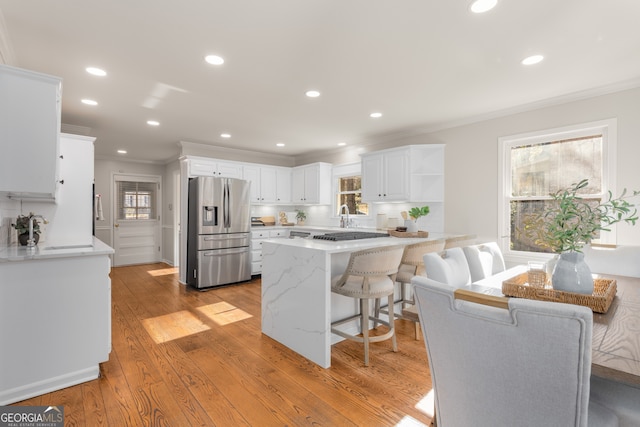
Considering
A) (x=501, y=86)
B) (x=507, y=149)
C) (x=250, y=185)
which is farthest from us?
(x=250, y=185)

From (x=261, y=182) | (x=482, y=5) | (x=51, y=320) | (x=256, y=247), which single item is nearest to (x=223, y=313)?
(x=51, y=320)

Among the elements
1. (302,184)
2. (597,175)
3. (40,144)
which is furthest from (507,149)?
(40,144)

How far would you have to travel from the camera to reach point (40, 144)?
2.06 metres

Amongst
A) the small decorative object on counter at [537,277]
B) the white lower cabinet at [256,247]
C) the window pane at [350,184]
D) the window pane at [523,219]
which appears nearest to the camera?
the small decorative object on counter at [537,277]

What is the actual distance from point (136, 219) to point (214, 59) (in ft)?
19.9

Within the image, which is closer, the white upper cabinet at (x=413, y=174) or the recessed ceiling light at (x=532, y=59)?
the recessed ceiling light at (x=532, y=59)

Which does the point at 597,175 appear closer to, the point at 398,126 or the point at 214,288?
the point at 398,126

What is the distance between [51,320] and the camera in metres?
2.07

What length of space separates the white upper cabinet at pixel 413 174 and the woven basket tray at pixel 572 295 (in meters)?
2.81

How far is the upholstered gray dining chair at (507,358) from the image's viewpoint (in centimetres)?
79

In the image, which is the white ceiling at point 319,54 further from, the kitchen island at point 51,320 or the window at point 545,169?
the kitchen island at point 51,320

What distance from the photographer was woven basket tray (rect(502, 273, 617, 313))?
1.37m

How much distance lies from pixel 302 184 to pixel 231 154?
1530mm

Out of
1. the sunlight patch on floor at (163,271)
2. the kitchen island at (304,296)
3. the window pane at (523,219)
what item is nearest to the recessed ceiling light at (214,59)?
the kitchen island at (304,296)
